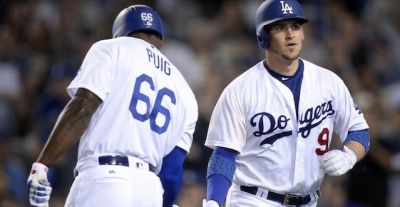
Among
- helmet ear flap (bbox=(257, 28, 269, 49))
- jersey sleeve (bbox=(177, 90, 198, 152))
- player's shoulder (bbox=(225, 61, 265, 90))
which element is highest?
helmet ear flap (bbox=(257, 28, 269, 49))

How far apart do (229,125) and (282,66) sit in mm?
575

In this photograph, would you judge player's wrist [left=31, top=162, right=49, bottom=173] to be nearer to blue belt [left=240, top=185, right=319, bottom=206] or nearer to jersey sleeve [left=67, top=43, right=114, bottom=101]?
jersey sleeve [left=67, top=43, right=114, bottom=101]

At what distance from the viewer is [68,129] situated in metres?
5.71

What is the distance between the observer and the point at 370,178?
9.99 meters

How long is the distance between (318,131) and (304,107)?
0.18 m

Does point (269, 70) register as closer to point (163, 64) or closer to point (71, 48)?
point (163, 64)

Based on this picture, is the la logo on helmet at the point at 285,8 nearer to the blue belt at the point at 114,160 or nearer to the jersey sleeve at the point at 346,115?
the jersey sleeve at the point at 346,115

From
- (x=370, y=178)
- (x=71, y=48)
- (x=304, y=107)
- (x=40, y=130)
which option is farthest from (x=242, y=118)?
(x=71, y=48)

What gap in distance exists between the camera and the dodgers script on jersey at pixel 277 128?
645 centimetres

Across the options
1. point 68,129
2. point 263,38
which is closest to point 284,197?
point 263,38

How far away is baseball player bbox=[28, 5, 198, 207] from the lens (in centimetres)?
572

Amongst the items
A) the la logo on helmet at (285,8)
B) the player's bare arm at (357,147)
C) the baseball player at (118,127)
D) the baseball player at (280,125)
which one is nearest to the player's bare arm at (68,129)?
the baseball player at (118,127)

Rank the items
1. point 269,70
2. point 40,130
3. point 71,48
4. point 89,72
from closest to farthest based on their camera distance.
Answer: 1. point 89,72
2. point 269,70
3. point 40,130
4. point 71,48

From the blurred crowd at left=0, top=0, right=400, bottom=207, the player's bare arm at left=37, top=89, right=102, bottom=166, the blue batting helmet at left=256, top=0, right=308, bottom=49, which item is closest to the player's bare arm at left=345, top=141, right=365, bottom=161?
the blue batting helmet at left=256, top=0, right=308, bottom=49
